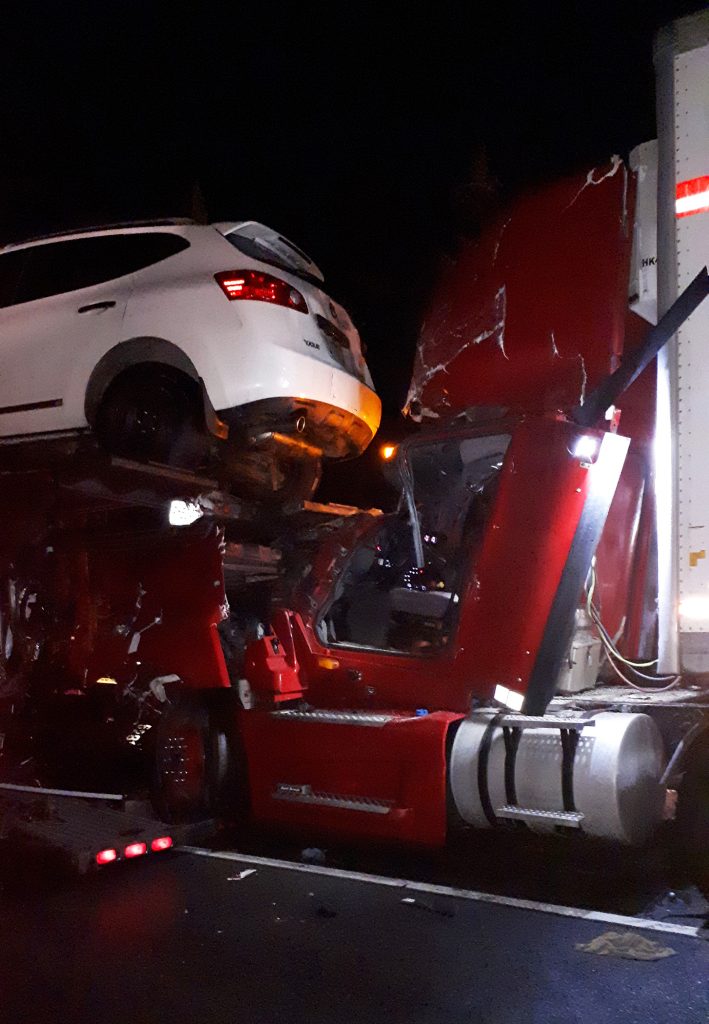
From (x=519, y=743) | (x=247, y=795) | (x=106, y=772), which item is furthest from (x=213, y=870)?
(x=519, y=743)

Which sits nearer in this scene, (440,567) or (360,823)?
(360,823)

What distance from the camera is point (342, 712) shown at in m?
5.11

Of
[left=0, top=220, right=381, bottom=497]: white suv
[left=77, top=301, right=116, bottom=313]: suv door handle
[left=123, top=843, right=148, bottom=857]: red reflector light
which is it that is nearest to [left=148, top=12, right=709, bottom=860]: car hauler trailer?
[left=123, top=843, right=148, bottom=857]: red reflector light

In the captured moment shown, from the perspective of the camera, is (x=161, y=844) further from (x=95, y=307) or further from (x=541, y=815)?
(x=95, y=307)

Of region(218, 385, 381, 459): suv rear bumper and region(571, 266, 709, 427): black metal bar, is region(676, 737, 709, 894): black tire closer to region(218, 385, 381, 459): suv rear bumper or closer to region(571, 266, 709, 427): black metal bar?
region(571, 266, 709, 427): black metal bar

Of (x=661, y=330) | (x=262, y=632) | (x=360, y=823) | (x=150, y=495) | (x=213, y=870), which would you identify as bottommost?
(x=213, y=870)

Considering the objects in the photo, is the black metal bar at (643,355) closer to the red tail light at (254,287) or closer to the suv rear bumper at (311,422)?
the suv rear bumper at (311,422)

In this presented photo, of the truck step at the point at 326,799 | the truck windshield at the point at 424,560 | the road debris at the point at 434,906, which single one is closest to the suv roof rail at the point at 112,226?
the truck windshield at the point at 424,560

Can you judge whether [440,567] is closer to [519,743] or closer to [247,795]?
[519,743]

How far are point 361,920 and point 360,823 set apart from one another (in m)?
0.62

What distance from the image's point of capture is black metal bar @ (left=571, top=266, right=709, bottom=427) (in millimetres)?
3662

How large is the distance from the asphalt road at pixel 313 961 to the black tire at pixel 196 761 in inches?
28.6

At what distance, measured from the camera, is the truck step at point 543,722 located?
4.22m

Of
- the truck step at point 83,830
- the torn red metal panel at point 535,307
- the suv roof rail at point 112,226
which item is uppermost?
the suv roof rail at point 112,226
